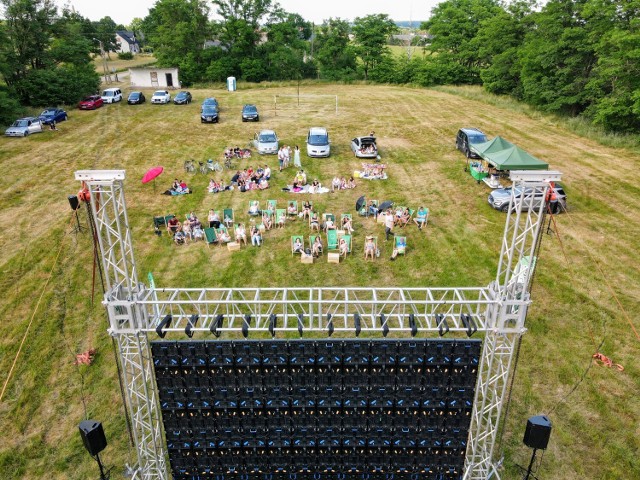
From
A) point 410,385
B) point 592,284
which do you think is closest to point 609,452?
point 410,385

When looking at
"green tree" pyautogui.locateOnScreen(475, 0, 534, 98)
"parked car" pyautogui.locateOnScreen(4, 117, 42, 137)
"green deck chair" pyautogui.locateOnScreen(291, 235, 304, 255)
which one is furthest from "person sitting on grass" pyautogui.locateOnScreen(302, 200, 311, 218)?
"green tree" pyautogui.locateOnScreen(475, 0, 534, 98)

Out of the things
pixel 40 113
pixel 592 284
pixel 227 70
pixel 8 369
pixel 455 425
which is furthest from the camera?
pixel 227 70

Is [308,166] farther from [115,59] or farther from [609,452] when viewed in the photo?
[115,59]

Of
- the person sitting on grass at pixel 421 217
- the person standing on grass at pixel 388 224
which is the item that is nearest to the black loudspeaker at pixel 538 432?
the person standing on grass at pixel 388 224

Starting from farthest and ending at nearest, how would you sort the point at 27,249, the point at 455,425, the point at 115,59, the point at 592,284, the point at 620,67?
the point at 115,59 < the point at 620,67 < the point at 27,249 < the point at 592,284 < the point at 455,425

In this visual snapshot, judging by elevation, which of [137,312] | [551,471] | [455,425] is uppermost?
[137,312]

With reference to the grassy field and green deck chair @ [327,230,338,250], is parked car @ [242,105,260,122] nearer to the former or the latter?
the grassy field

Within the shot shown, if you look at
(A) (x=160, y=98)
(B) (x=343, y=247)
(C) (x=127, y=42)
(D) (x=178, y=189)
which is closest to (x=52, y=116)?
(A) (x=160, y=98)

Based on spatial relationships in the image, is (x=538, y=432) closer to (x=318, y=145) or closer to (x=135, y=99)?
(x=318, y=145)
